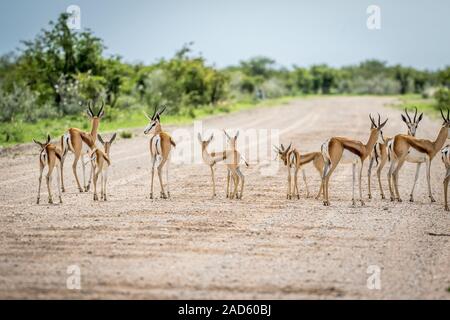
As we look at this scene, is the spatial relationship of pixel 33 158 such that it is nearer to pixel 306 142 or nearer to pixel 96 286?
pixel 306 142

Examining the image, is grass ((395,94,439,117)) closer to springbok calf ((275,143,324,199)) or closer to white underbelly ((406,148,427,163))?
white underbelly ((406,148,427,163))

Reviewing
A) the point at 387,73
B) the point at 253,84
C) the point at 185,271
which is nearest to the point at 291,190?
the point at 185,271

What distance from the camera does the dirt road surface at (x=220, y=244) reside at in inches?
324

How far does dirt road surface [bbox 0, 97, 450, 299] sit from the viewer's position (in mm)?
8219

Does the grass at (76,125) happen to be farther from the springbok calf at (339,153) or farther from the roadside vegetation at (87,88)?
the springbok calf at (339,153)

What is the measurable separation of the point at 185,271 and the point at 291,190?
23.0 ft

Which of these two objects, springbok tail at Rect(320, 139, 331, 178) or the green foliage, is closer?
springbok tail at Rect(320, 139, 331, 178)

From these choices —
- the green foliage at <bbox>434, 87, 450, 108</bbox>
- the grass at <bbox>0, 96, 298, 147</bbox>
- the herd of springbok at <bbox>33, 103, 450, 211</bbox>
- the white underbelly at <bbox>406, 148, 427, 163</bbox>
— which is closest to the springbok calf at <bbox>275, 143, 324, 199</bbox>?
the herd of springbok at <bbox>33, 103, 450, 211</bbox>

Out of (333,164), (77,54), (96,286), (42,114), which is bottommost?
(96,286)

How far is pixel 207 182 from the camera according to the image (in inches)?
659

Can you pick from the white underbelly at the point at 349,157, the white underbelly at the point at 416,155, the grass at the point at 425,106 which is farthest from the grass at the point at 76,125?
the grass at the point at 425,106

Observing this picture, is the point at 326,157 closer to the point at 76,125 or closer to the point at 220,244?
the point at 220,244

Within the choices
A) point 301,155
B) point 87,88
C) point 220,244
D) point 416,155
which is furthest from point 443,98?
point 220,244

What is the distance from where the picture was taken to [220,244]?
10.3 m
